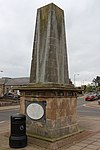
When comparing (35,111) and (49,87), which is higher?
(49,87)

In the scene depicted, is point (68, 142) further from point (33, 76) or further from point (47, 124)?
point (33, 76)

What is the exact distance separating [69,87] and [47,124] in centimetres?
175

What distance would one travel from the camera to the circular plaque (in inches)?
343

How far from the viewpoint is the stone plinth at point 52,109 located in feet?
27.9

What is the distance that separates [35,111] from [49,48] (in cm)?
233

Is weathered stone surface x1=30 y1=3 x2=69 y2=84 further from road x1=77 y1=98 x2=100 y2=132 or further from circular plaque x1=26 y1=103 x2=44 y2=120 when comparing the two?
road x1=77 y1=98 x2=100 y2=132

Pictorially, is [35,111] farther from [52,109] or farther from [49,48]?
[49,48]

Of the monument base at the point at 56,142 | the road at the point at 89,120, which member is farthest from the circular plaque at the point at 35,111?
the road at the point at 89,120


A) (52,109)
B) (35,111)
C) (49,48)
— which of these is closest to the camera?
(52,109)

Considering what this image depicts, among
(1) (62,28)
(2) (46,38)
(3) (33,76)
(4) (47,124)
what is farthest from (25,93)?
(1) (62,28)

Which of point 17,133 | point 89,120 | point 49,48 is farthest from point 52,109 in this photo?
point 89,120

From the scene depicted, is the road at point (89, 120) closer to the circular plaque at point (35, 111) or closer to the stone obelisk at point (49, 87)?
the stone obelisk at point (49, 87)

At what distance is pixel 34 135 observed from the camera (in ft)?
28.7

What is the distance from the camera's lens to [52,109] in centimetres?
852
